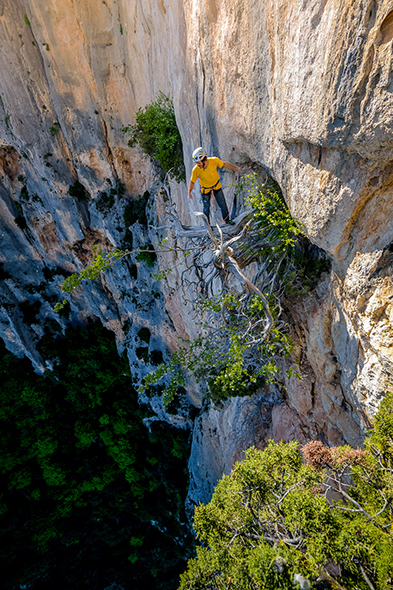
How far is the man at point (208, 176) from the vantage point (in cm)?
543

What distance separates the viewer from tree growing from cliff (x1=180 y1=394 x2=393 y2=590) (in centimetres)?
338

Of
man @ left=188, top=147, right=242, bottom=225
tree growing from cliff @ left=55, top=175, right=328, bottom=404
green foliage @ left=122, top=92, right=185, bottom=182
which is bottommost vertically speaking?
tree growing from cliff @ left=55, top=175, right=328, bottom=404

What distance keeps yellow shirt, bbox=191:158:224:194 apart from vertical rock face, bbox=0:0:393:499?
0.53 m

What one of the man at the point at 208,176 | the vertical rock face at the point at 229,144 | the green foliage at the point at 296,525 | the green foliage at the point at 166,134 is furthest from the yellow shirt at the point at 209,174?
the green foliage at the point at 296,525

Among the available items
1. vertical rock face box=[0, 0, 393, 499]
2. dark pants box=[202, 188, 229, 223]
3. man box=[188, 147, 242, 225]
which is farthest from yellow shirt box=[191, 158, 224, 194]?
vertical rock face box=[0, 0, 393, 499]

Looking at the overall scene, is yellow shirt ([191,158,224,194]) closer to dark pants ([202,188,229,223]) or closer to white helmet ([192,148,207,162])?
dark pants ([202,188,229,223])

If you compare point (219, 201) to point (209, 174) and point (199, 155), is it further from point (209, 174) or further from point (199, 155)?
point (199, 155)

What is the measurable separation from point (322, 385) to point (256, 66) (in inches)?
216

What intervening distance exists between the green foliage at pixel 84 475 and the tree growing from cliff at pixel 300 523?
46.8 ft

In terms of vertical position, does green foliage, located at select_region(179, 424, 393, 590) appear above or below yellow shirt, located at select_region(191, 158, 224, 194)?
below

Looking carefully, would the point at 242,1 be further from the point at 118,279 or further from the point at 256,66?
the point at 118,279

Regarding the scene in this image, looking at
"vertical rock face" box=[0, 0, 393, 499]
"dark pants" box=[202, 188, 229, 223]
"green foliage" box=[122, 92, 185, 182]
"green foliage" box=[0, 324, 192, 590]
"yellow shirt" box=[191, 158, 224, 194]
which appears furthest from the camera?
"green foliage" box=[0, 324, 192, 590]

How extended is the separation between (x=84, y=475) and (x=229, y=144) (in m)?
21.9

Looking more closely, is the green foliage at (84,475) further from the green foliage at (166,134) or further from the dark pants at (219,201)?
the dark pants at (219,201)
